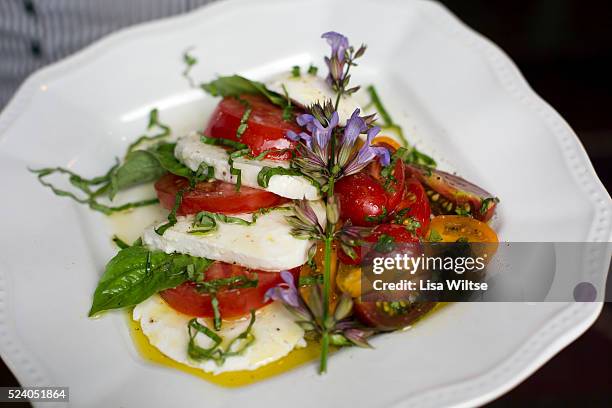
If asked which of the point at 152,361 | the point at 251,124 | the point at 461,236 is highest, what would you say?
the point at 251,124

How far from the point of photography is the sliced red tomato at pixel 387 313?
2.46 m

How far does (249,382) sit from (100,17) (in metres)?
2.60

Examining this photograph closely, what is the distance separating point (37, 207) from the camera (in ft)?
9.67

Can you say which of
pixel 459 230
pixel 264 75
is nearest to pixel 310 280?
pixel 459 230

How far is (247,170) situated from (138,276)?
0.56 meters

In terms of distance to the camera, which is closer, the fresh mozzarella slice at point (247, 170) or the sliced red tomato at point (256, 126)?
the fresh mozzarella slice at point (247, 170)

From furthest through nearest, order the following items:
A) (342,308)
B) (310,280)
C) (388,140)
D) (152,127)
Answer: (152,127), (388,140), (310,280), (342,308)

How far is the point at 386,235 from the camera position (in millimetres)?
2521

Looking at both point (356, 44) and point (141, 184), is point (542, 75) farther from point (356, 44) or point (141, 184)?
point (141, 184)

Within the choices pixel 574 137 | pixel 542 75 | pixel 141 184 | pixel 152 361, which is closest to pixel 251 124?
pixel 141 184

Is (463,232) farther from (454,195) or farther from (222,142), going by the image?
(222,142)

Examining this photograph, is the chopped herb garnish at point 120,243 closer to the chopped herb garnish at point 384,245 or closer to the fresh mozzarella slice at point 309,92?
the fresh mozzarella slice at point 309,92

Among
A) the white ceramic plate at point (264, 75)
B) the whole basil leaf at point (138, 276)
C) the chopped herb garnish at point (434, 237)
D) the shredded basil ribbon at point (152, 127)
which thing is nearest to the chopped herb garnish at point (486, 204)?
the white ceramic plate at point (264, 75)

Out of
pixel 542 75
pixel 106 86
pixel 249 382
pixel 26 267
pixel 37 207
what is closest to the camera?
pixel 249 382
